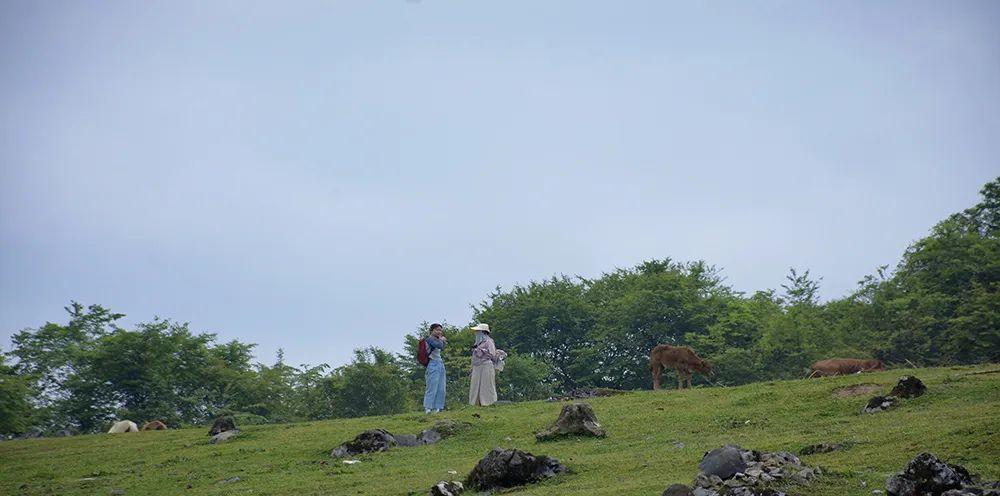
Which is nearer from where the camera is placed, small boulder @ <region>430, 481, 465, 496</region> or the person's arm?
small boulder @ <region>430, 481, 465, 496</region>

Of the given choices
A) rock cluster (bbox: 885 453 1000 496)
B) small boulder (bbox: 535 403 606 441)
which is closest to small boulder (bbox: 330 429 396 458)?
small boulder (bbox: 535 403 606 441)

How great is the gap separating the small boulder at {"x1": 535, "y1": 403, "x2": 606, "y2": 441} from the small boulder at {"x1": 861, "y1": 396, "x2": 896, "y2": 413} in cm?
658

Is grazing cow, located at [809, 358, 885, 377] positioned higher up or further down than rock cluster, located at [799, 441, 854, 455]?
higher up

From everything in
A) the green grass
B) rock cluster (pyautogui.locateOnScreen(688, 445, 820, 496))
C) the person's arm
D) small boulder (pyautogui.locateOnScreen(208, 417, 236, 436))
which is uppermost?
the person's arm

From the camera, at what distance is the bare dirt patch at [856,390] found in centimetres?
2862

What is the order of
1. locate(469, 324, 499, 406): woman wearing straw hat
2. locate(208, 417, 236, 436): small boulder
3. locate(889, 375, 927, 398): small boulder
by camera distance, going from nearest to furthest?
locate(889, 375, 927, 398): small boulder → locate(208, 417, 236, 436): small boulder → locate(469, 324, 499, 406): woman wearing straw hat

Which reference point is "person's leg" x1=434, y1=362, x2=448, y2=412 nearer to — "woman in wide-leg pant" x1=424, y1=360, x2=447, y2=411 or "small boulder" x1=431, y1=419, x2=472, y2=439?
"woman in wide-leg pant" x1=424, y1=360, x2=447, y2=411

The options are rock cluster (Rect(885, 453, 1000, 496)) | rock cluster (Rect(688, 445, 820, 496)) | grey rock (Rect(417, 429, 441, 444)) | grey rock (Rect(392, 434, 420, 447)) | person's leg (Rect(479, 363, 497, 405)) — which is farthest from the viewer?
person's leg (Rect(479, 363, 497, 405))

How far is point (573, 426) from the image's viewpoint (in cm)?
2764

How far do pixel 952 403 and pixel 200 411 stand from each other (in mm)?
37160

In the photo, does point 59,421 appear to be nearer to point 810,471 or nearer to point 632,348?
point 632,348

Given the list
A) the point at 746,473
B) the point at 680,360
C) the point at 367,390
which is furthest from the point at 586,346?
the point at 746,473

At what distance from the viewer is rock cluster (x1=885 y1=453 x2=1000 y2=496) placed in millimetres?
16141

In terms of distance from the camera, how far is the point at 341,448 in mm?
29047
